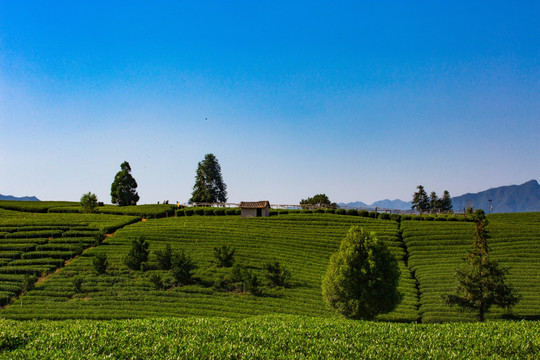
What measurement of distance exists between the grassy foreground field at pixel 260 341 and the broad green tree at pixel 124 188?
79.8 metres

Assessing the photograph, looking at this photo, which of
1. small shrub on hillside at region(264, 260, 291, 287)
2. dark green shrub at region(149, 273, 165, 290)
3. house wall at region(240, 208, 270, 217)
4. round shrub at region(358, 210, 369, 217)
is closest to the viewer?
dark green shrub at region(149, 273, 165, 290)

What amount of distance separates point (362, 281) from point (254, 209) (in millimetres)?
42370

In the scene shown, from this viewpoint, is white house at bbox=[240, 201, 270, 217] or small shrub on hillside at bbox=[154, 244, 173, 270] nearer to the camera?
small shrub on hillside at bbox=[154, 244, 173, 270]

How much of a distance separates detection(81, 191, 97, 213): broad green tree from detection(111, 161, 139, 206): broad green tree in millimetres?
16207

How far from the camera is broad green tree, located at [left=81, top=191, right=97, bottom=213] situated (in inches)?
2948

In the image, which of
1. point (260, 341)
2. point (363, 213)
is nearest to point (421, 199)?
point (363, 213)

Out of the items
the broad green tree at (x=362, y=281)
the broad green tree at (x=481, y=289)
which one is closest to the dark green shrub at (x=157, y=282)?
the broad green tree at (x=362, y=281)

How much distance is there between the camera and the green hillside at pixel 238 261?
30328 millimetres

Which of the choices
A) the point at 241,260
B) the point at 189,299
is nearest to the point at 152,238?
the point at 241,260

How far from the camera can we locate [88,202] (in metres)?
75.4

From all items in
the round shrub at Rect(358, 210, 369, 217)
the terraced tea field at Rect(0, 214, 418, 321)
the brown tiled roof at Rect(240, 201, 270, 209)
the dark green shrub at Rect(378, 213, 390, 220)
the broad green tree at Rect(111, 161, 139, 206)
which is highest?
the broad green tree at Rect(111, 161, 139, 206)

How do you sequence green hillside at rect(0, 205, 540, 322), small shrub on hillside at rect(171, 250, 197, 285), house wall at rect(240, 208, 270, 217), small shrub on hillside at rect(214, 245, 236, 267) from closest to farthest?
green hillside at rect(0, 205, 540, 322), small shrub on hillside at rect(171, 250, 197, 285), small shrub on hillside at rect(214, 245, 236, 267), house wall at rect(240, 208, 270, 217)

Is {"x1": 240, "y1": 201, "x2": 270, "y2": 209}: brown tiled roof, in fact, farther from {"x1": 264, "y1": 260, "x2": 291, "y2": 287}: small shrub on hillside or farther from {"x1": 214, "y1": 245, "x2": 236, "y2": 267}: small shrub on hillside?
{"x1": 264, "y1": 260, "x2": 291, "y2": 287}: small shrub on hillside

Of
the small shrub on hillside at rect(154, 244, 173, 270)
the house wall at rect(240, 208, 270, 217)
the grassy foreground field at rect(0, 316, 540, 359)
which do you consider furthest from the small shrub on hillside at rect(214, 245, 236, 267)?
the house wall at rect(240, 208, 270, 217)
